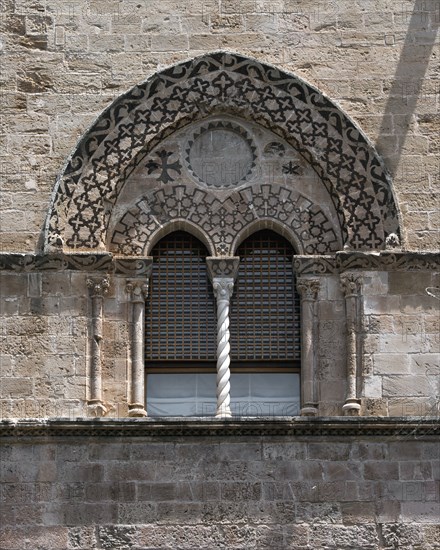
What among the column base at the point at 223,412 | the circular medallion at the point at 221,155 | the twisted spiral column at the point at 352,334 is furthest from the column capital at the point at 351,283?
the column base at the point at 223,412

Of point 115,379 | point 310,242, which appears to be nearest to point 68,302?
point 115,379

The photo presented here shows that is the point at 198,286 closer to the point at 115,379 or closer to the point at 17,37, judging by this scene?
the point at 115,379

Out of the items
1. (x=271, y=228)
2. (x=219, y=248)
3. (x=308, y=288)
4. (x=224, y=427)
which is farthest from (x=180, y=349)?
(x=271, y=228)

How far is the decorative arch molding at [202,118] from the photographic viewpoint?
17453 mm

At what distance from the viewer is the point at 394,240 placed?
57.0 feet

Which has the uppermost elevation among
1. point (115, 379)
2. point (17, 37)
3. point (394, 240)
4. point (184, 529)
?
point (17, 37)

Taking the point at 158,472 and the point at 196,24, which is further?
the point at 196,24

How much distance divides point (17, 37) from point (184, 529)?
445 cm

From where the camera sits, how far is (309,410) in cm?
1706

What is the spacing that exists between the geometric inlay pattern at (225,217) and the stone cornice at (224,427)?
1584 millimetres

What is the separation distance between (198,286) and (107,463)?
1.81 metres

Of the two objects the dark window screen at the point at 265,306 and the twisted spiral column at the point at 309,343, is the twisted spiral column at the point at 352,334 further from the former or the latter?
the dark window screen at the point at 265,306

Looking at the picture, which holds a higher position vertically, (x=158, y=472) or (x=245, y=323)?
(x=245, y=323)

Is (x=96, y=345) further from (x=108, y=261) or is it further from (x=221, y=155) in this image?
(x=221, y=155)
